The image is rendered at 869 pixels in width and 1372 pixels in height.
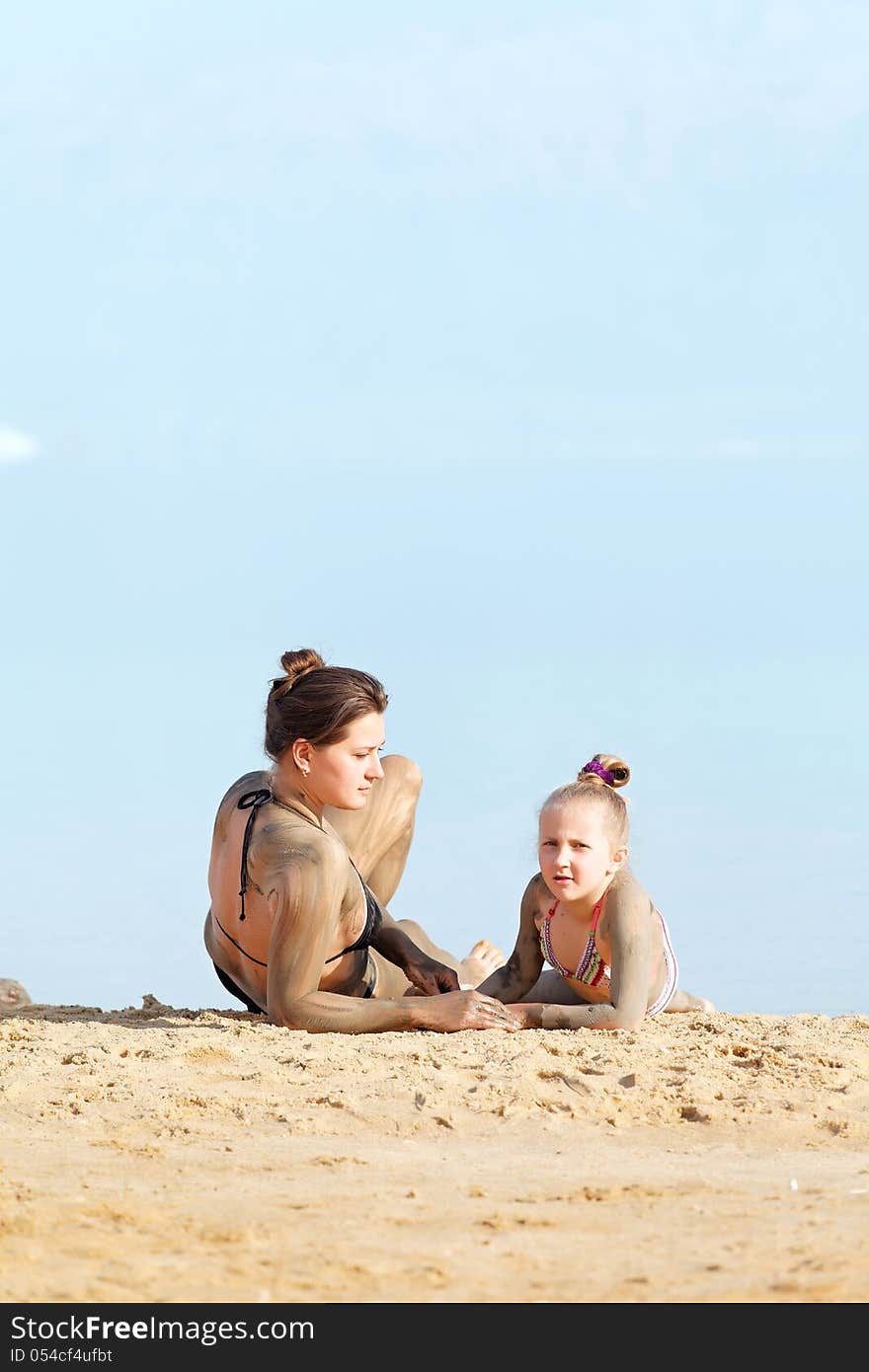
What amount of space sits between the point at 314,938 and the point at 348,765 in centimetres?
76

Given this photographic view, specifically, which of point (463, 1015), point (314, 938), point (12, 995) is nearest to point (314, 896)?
point (314, 938)

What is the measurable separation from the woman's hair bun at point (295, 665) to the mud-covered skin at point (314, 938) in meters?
0.47

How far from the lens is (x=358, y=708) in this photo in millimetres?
6043

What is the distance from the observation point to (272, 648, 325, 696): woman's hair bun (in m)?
6.20

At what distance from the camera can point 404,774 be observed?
24.9ft

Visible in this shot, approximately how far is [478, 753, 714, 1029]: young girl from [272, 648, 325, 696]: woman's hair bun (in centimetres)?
114

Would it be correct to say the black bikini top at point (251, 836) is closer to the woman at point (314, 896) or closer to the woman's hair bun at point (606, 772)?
the woman at point (314, 896)

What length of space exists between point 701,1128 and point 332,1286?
1.97 meters
